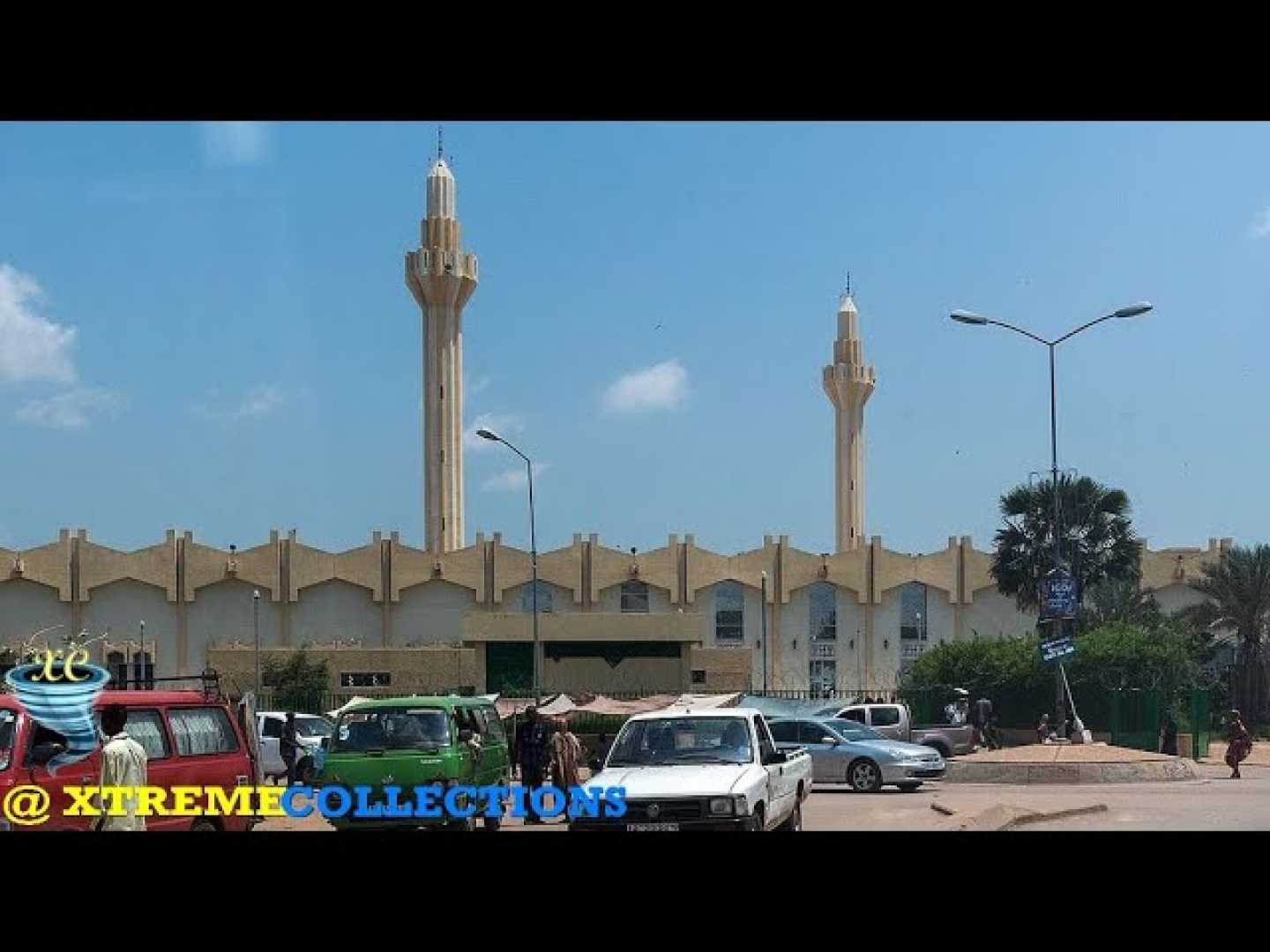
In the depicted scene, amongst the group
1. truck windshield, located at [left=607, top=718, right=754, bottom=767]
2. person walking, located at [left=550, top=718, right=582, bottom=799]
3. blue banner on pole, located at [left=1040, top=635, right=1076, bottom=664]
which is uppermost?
blue banner on pole, located at [left=1040, top=635, right=1076, bottom=664]

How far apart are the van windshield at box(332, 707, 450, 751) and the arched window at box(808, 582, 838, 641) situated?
58041mm

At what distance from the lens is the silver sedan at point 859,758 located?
85.9 ft

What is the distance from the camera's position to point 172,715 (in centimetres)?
1379

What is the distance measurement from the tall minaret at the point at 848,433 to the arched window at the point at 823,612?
1459 cm

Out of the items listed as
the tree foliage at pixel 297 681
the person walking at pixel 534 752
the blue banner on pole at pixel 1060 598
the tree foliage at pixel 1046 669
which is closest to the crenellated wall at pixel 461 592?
the tree foliage at pixel 297 681

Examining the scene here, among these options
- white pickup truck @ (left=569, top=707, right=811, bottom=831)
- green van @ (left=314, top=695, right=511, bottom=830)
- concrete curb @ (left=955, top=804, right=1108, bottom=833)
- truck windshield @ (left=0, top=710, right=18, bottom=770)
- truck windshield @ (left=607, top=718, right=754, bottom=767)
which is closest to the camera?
truck windshield @ (left=0, top=710, right=18, bottom=770)

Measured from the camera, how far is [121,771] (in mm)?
10688

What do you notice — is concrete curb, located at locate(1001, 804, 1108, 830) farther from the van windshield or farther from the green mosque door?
the green mosque door

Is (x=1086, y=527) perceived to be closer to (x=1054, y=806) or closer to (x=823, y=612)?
(x=823, y=612)

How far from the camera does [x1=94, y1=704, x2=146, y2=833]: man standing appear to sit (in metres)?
10.6

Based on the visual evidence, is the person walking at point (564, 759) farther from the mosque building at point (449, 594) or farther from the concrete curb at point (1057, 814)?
the mosque building at point (449, 594)

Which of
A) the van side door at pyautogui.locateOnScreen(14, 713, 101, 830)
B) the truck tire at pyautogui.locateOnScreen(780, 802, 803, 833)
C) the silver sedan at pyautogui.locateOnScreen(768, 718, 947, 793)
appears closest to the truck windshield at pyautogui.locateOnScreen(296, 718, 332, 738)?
the silver sedan at pyautogui.locateOnScreen(768, 718, 947, 793)
